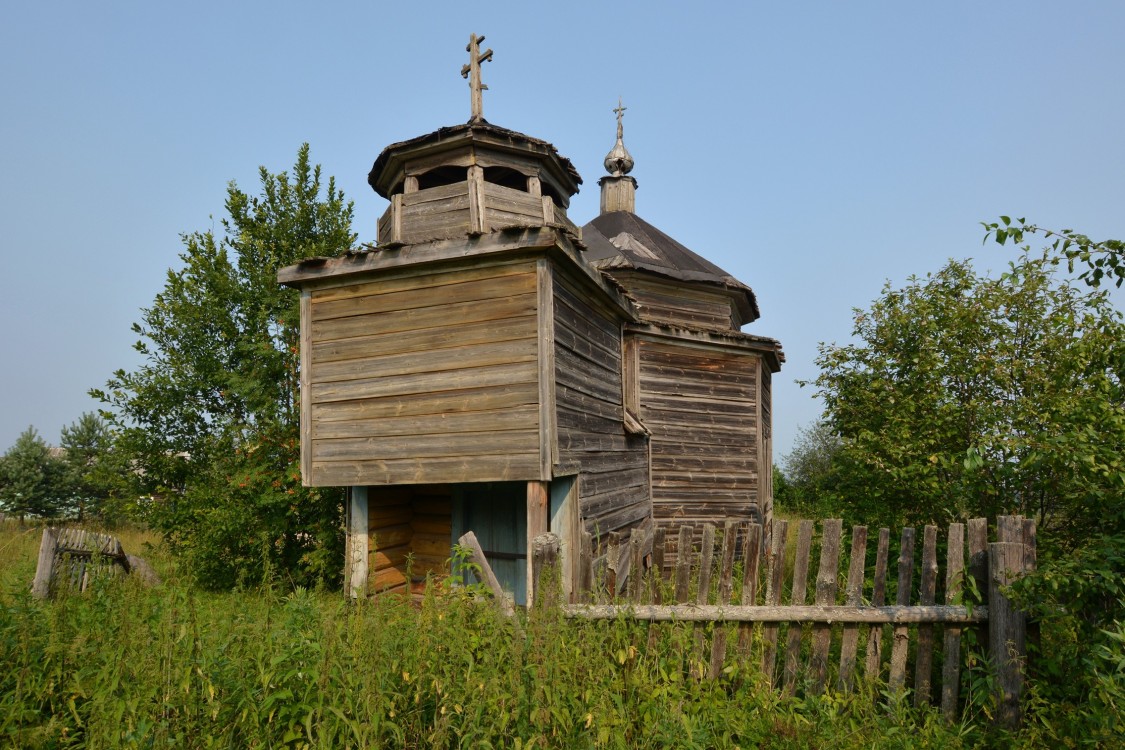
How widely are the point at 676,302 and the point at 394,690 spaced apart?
10.5 m

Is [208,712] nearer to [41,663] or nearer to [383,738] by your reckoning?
[383,738]

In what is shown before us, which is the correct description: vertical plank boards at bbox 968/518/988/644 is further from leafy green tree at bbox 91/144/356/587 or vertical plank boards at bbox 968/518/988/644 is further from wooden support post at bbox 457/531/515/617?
leafy green tree at bbox 91/144/356/587

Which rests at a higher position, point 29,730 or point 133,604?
point 133,604

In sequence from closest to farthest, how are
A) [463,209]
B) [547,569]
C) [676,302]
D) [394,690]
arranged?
[394,690] → [547,569] → [463,209] → [676,302]

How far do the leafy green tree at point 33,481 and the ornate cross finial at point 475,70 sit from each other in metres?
25.1

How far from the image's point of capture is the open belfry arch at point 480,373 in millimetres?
7375

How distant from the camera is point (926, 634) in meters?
4.44

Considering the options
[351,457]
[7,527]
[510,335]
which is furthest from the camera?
[7,527]

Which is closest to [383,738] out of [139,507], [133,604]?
[133,604]

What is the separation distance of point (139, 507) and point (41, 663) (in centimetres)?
997

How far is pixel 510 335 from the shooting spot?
743cm

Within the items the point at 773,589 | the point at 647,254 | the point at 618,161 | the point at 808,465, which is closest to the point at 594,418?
the point at 773,589

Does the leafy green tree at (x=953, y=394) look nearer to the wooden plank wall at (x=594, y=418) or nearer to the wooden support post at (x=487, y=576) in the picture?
the wooden plank wall at (x=594, y=418)

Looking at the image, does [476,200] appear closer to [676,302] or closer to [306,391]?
[306,391]
